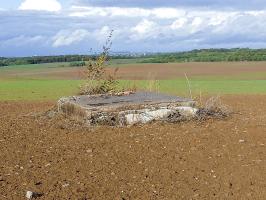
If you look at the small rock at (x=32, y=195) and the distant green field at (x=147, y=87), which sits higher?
the small rock at (x=32, y=195)

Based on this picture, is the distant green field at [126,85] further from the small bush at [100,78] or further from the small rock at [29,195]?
the small rock at [29,195]

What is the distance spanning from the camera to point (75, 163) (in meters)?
9.88

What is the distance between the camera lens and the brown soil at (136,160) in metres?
8.16

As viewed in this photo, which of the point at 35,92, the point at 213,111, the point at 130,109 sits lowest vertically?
the point at 35,92

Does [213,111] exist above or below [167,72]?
above

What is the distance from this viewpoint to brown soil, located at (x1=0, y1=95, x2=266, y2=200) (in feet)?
26.8

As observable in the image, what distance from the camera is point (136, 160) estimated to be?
1009 centimetres

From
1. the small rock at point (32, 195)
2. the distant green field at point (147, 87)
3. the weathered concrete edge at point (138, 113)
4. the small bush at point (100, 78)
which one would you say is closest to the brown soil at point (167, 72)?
the distant green field at point (147, 87)

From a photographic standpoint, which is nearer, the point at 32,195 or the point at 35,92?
the point at 32,195

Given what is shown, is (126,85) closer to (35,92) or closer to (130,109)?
(35,92)

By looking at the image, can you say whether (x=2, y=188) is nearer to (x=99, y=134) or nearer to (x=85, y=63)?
(x=99, y=134)

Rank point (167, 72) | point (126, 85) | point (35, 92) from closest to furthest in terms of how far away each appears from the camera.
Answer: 1. point (35, 92)
2. point (126, 85)
3. point (167, 72)

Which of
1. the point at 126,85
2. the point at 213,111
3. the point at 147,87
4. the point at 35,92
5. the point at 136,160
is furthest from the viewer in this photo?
the point at 126,85

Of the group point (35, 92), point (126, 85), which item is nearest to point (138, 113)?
point (35, 92)
